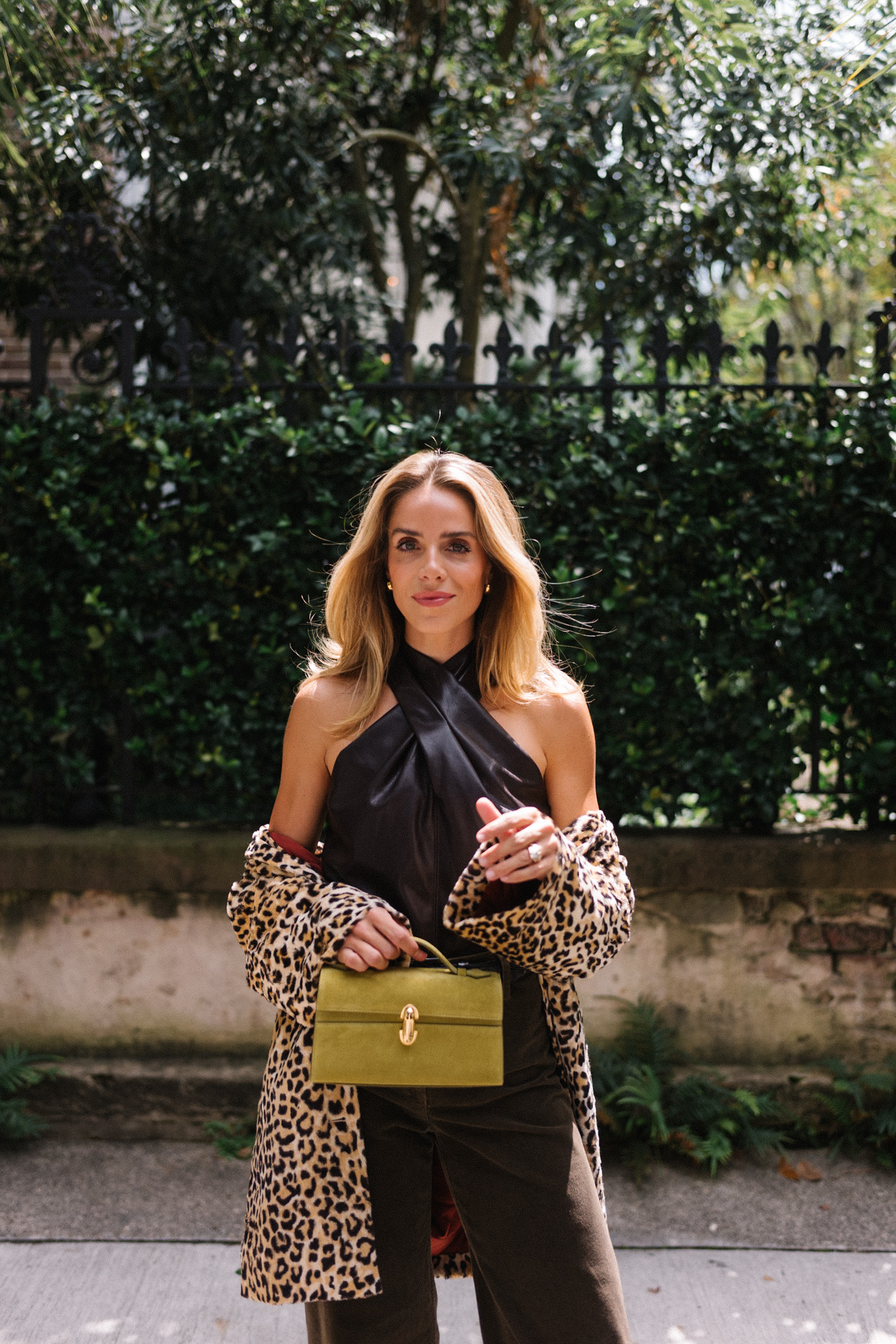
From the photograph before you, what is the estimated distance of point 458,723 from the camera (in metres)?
2.03

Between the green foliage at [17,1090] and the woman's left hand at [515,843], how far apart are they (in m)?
2.66

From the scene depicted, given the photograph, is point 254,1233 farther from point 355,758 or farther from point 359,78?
point 359,78

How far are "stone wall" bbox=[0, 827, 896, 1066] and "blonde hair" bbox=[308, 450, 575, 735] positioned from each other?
5.93ft

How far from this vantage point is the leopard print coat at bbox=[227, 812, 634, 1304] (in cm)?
183

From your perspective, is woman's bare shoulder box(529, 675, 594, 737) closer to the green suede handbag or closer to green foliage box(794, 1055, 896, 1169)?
the green suede handbag

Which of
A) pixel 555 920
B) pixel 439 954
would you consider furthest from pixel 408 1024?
pixel 555 920

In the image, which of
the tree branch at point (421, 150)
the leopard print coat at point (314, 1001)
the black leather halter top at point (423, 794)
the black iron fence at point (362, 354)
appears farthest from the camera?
the tree branch at point (421, 150)

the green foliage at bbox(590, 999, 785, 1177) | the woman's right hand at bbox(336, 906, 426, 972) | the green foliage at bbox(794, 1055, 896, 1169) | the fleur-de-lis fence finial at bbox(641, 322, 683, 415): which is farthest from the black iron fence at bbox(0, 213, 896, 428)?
the woman's right hand at bbox(336, 906, 426, 972)

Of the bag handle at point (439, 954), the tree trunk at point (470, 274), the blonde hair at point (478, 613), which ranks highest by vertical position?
the tree trunk at point (470, 274)

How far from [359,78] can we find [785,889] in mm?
4697

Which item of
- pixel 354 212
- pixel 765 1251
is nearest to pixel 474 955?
pixel 765 1251

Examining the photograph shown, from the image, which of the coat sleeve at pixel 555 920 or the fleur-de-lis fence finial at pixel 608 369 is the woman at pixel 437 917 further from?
the fleur-de-lis fence finial at pixel 608 369

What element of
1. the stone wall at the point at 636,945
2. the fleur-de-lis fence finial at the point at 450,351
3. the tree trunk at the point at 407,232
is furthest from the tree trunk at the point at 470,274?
the stone wall at the point at 636,945

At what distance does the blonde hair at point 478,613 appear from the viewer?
207 cm
